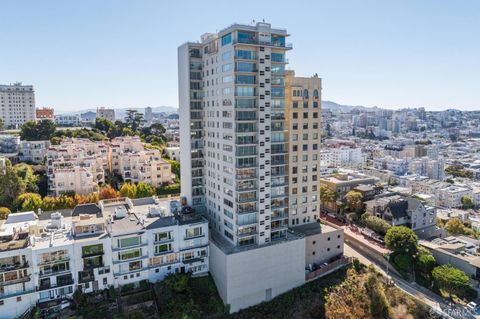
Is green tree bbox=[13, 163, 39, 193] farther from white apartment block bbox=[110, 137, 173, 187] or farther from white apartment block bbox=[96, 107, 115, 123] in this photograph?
white apartment block bbox=[96, 107, 115, 123]

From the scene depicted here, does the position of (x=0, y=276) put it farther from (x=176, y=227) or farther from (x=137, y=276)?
(x=176, y=227)

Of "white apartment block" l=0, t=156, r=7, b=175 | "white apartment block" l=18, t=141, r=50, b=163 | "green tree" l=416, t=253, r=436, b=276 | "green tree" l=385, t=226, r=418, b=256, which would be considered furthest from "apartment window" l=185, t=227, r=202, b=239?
"white apartment block" l=18, t=141, r=50, b=163

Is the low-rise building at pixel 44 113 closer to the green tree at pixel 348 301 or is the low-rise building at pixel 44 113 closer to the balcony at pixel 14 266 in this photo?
the balcony at pixel 14 266

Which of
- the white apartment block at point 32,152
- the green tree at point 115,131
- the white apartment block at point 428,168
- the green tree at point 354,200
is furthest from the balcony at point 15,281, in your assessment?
the white apartment block at point 428,168

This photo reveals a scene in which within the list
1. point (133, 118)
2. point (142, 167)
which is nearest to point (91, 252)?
point (142, 167)

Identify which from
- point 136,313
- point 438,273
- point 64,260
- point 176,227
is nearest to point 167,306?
point 136,313
